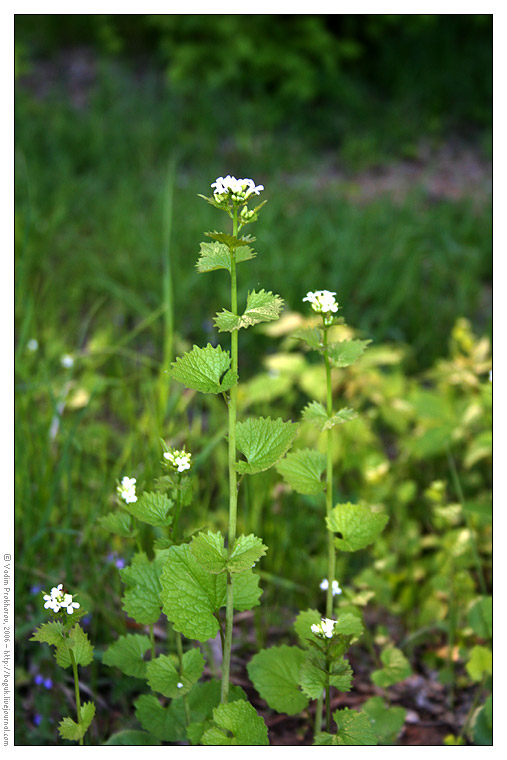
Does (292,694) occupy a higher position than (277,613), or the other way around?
(277,613)

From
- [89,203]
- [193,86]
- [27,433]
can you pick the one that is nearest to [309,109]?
[193,86]

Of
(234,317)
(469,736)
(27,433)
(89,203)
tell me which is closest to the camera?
(234,317)

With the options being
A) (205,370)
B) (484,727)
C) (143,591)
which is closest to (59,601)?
(143,591)

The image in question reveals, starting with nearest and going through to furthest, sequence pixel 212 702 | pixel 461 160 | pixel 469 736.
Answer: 1. pixel 212 702
2. pixel 469 736
3. pixel 461 160

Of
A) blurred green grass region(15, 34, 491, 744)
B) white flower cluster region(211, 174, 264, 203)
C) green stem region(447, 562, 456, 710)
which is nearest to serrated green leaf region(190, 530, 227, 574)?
white flower cluster region(211, 174, 264, 203)

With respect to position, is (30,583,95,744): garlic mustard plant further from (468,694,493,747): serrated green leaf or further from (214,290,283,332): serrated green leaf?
(468,694,493,747): serrated green leaf

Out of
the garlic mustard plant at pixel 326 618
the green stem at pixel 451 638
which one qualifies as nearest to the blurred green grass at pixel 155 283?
the green stem at pixel 451 638

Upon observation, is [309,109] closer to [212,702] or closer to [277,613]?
[277,613]
